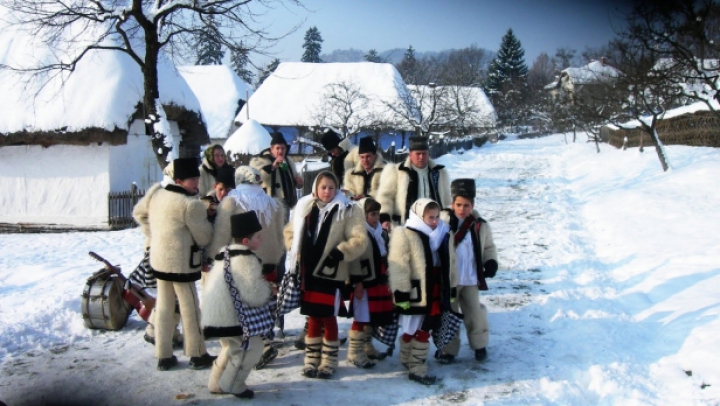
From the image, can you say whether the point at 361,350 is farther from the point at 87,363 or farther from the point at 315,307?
the point at 87,363

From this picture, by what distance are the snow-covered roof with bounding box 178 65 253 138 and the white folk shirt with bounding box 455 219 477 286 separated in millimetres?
35062

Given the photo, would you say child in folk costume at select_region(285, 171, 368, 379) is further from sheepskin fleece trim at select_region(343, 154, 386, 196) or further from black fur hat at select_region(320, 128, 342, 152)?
black fur hat at select_region(320, 128, 342, 152)

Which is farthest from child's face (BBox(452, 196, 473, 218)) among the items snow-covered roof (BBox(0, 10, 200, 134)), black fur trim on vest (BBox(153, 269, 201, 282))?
snow-covered roof (BBox(0, 10, 200, 134))

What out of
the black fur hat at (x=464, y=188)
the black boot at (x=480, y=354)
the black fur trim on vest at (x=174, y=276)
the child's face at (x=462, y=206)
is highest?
the black fur hat at (x=464, y=188)

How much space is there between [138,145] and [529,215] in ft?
38.7

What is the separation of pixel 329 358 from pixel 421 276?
3.51 feet

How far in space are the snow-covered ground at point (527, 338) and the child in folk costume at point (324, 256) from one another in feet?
0.96

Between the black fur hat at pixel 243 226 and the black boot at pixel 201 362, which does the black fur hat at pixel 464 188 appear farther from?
the black boot at pixel 201 362

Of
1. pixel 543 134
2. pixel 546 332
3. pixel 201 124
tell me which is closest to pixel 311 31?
pixel 543 134

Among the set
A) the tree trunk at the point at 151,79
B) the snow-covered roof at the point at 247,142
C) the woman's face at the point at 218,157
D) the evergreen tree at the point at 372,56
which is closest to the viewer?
the woman's face at the point at 218,157

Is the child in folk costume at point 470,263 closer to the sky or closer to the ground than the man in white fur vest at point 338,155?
closer to the ground

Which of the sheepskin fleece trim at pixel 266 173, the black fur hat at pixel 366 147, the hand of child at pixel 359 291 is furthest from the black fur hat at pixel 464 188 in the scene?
the sheepskin fleece trim at pixel 266 173

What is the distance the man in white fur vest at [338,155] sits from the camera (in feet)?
24.9

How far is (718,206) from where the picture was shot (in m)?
11.5
